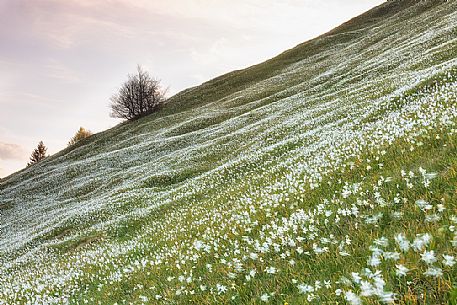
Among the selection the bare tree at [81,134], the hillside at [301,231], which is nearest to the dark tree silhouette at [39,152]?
the bare tree at [81,134]

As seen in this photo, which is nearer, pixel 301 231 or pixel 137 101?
pixel 301 231

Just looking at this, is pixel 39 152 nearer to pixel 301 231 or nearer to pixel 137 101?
pixel 137 101

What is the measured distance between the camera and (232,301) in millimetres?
5082

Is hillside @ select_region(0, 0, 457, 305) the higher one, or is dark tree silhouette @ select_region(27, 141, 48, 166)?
dark tree silhouette @ select_region(27, 141, 48, 166)

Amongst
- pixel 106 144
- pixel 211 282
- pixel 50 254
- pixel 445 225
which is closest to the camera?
pixel 445 225

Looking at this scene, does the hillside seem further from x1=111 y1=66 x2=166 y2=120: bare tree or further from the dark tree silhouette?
the dark tree silhouette

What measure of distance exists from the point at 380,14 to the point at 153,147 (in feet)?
243

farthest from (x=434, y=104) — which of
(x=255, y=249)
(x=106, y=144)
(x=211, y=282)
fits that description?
(x=106, y=144)

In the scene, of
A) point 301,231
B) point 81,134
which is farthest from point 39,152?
point 301,231

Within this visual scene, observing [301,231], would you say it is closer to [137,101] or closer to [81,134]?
[137,101]

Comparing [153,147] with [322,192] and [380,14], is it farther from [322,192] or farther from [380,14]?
[380,14]

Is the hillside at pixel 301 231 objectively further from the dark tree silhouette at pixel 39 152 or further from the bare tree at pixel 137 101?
the dark tree silhouette at pixel 39 152

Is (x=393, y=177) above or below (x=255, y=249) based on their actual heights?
above

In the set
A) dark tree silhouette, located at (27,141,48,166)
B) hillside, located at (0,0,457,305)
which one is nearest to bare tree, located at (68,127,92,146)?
dark tree silhouette, located at (27,141,48,166)
